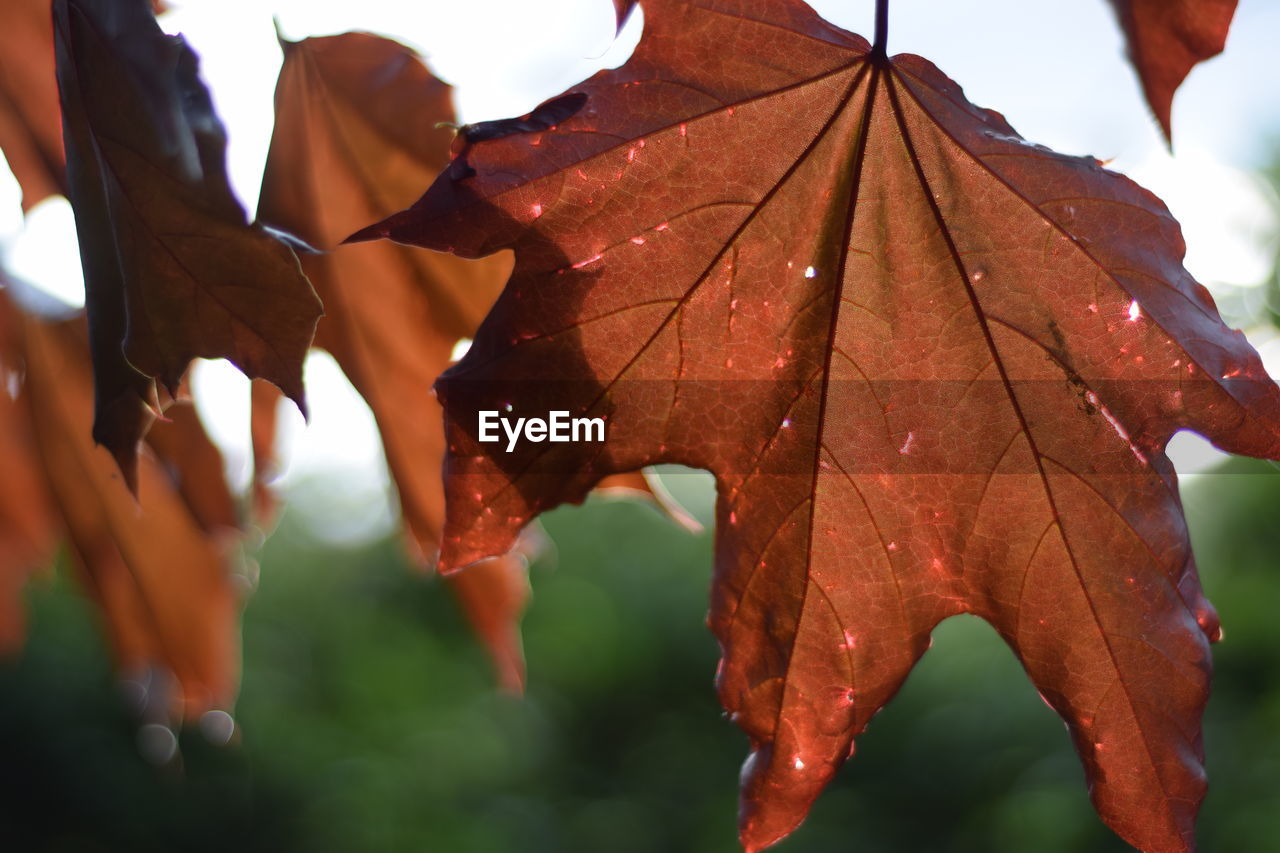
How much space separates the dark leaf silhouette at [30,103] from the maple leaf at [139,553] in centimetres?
23

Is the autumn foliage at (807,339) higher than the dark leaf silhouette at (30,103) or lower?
lower

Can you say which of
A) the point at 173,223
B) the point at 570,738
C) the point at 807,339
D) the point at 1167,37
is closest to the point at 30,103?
the point at 173,223

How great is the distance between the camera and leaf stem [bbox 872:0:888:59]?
22.2 inches

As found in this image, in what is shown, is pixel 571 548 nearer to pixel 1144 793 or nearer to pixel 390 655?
pixel 390 655

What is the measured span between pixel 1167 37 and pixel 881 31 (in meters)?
0.18

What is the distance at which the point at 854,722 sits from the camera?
0.58 meters

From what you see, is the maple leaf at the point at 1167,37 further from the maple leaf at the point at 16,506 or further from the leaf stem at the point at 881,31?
the maple leaf at the point at 16,506

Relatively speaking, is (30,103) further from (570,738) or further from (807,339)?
(570,738)

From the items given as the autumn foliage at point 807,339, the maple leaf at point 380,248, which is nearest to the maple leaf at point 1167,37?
the autumn foliage at point 807,339

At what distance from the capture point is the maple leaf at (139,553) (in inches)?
41.9

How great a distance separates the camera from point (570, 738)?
5312 mm

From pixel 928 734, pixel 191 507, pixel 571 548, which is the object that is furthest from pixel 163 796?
pixel 191 507

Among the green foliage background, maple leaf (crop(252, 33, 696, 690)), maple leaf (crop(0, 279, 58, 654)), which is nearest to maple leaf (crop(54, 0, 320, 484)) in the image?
maple leaf (crop(252, 33, 696, 690))

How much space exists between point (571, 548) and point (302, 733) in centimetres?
175
